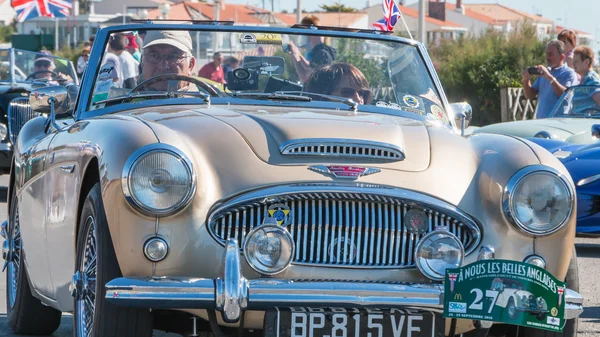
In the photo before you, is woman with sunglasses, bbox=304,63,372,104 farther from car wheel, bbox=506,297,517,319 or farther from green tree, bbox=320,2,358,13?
green tree, bbox=320,2,358,13

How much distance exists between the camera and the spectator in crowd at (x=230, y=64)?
17.8 feet

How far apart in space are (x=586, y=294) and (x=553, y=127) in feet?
13.3

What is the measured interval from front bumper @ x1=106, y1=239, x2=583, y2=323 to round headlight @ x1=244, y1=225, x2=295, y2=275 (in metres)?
0.12

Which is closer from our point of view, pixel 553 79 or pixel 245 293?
pixel 245 293

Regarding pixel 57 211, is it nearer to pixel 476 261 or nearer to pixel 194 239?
pixel 194 239

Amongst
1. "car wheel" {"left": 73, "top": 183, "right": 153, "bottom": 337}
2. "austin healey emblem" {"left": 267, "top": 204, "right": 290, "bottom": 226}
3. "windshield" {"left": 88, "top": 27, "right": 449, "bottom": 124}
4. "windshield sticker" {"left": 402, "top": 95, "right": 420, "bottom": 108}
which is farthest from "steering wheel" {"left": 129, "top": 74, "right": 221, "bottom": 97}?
"austin healey emblem" {"left": 267, "top": 204, "right": 290, "bottom": 226}

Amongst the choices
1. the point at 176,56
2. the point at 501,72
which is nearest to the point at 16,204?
the point at 176,56

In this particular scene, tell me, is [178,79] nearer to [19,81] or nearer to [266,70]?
[266,70]

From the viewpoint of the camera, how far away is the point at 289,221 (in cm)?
396

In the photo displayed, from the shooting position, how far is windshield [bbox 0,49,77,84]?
1503 cm

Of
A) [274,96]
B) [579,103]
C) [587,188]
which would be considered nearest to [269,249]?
[274,96]

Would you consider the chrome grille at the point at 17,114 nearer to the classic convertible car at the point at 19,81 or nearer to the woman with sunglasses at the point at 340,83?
the classic convertible car at the point at 19,81

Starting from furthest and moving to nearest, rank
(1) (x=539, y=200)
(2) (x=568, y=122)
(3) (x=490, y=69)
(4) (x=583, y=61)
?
(3) (x=490, y=69) < (4) (x=583, y=61) < (2) (x=568, y=122) < (1) (x=539, y=200)

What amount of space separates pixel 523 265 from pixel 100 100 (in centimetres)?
229
